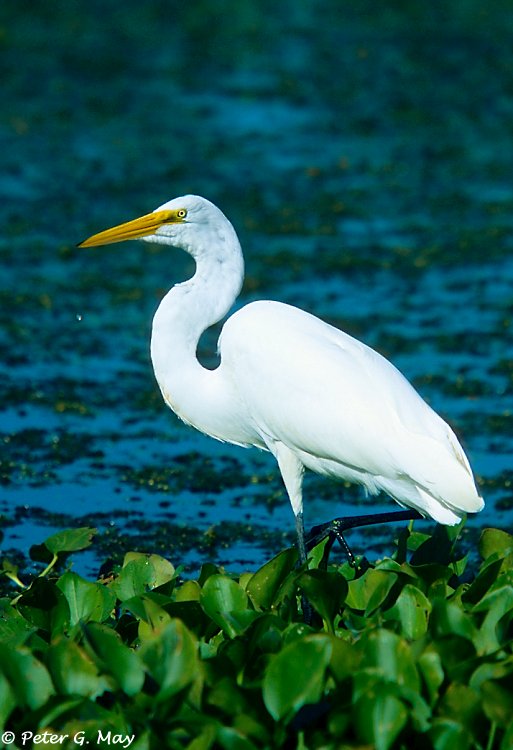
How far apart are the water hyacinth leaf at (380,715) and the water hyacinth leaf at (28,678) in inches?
25.8

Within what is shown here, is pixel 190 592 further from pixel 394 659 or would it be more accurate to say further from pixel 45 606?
pixel 394 659

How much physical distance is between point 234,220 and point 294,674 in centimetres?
595

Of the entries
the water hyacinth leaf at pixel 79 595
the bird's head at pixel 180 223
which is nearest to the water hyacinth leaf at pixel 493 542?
the water hyacinth leaf at pixel 79 595

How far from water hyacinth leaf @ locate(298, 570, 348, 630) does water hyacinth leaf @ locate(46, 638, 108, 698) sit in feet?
2.09

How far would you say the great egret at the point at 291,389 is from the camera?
393 centimetres

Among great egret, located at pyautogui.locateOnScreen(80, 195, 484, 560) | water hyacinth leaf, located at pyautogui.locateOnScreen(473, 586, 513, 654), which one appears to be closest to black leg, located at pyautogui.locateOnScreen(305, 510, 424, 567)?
great egret, located at pyautogui.locateOnScreen(80, 195, 484, 560)

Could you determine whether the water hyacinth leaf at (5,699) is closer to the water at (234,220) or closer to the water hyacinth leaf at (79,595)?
the water hyacinth leaf at (79,595)

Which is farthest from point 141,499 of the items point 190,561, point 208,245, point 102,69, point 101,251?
point 102,69

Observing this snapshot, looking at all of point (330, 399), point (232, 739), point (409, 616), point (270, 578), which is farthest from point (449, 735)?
point (330, 399)

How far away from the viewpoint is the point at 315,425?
4.12 meters

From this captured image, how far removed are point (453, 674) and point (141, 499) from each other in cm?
250

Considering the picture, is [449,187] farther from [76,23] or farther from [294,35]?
[76,23]

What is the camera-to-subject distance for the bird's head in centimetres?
429
